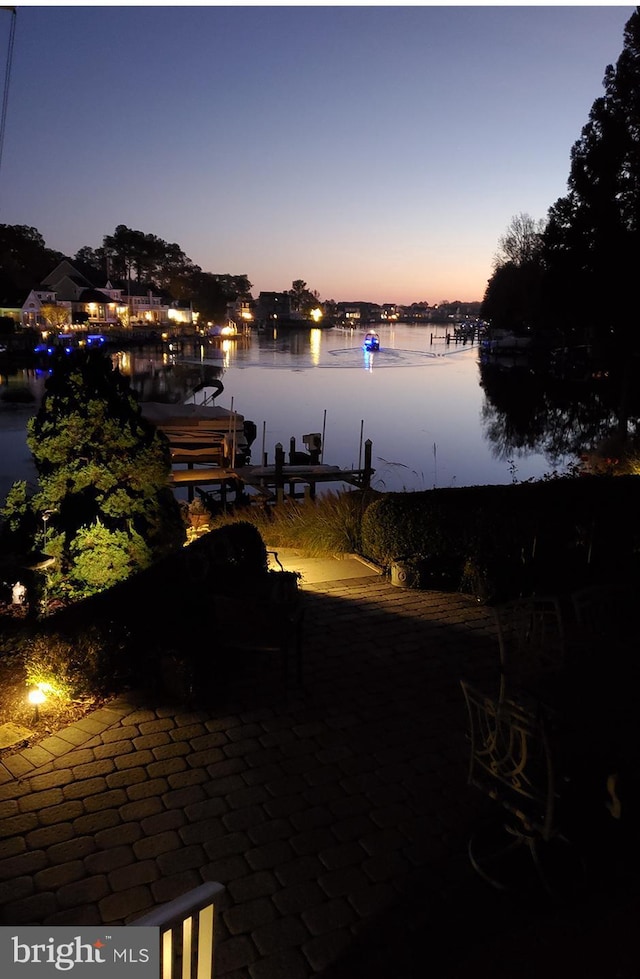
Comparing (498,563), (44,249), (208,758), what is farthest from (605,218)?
(44,249)

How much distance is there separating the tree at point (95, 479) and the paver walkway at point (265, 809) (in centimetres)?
172

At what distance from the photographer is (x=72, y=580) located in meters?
7.29

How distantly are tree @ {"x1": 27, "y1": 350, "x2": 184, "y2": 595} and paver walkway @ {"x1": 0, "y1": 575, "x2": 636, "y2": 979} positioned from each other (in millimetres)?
1720

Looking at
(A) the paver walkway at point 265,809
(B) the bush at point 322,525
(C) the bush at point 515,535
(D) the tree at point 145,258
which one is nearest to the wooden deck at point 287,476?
(B) the bush at point 322,525

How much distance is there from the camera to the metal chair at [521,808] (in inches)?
142

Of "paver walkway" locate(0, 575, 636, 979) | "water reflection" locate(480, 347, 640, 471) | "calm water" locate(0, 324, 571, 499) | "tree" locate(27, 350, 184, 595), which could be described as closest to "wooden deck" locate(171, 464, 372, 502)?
"calm water" locate(0, 324, 571, 499)

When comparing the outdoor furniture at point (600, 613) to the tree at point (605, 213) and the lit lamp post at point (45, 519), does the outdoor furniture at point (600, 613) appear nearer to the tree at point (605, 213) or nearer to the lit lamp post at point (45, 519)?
the lit lamp post at point (45, 519)

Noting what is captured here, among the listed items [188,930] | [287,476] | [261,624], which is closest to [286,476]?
[287,476]

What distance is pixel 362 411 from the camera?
159 feet

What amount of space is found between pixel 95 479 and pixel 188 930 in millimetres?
5518

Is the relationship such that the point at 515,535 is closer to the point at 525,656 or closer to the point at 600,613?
the point at 600,613

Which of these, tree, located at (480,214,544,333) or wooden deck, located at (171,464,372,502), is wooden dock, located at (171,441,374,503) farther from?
tree, located at (480,214,544,333)

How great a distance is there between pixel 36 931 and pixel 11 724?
3785 mm

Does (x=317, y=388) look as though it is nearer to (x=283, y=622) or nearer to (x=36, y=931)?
(x=283, y=622)
